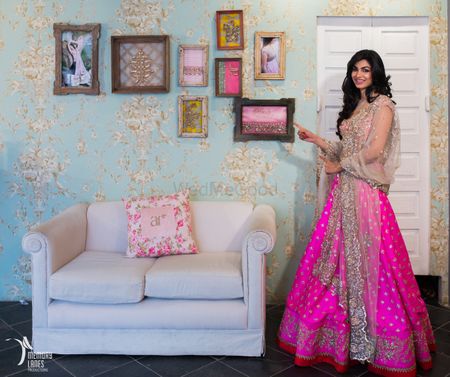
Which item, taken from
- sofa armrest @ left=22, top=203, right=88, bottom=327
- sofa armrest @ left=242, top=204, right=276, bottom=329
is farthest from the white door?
sofa armrest @ left=22, top=203, right=88, bottom=327

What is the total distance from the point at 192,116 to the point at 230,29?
661 mm

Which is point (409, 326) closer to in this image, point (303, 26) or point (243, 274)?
point (243, 274)

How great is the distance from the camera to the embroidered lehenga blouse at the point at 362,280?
98.6 inches

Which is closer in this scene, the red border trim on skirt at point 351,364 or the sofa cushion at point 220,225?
the red border trim on skirt at point 351,364

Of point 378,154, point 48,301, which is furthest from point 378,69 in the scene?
point 48,301

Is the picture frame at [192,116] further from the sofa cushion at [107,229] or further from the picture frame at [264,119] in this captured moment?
the sofa cushion at [107,229]

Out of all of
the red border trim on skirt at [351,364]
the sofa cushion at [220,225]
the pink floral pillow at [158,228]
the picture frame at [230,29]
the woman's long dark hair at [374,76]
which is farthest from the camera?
the picture frame at [230,29]

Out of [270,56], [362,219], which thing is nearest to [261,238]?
[362,219]

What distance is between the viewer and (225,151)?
11.6 feet

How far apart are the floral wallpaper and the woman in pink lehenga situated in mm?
713

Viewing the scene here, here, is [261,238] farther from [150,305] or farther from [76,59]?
[76,59]

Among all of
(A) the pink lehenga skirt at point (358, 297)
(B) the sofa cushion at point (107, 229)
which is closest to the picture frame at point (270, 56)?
(A) the pink lehenga skirt at point (358, 297)

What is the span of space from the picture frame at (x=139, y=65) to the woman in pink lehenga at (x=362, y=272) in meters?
1.34

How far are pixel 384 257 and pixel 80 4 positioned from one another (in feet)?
8.70
